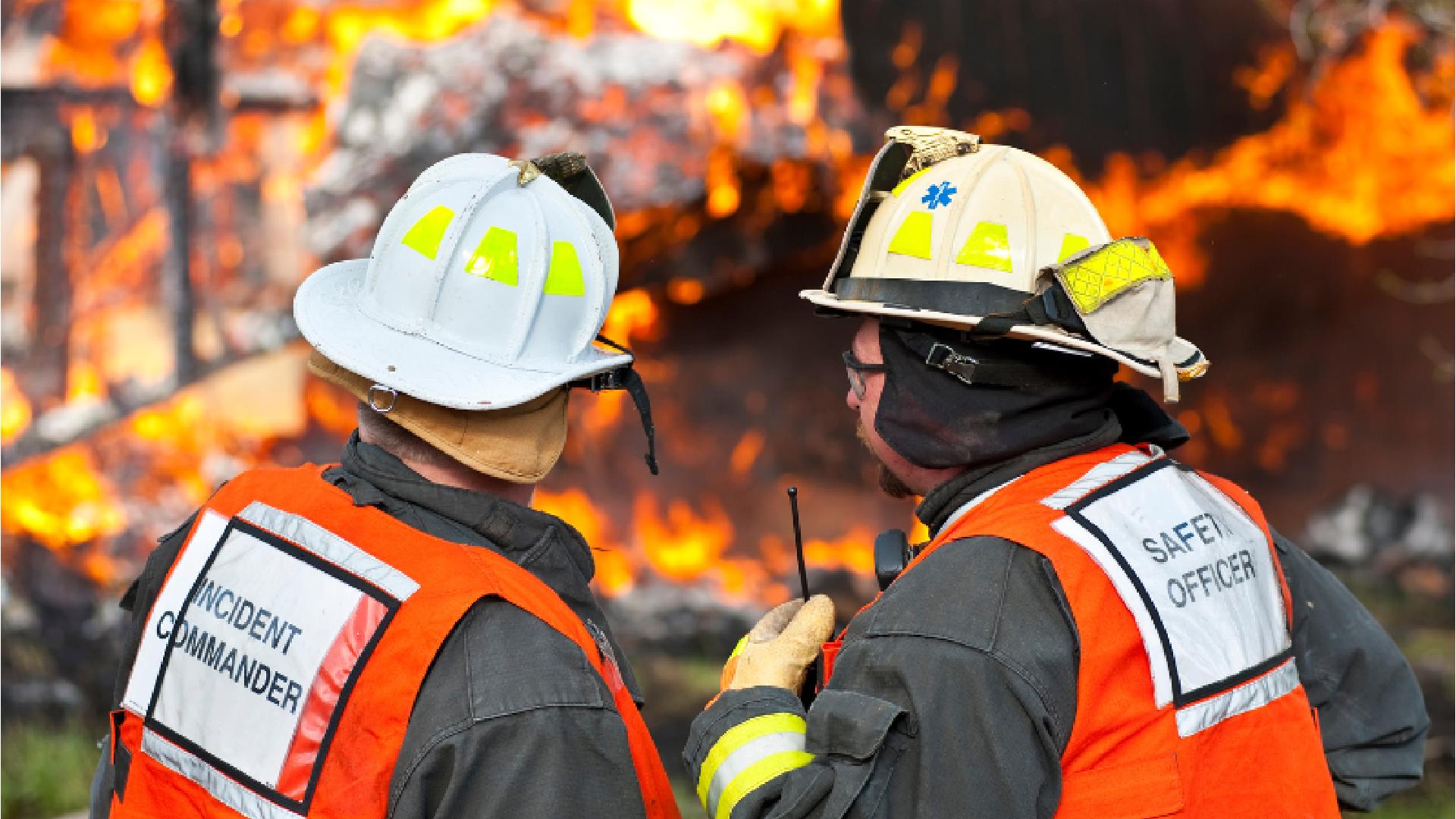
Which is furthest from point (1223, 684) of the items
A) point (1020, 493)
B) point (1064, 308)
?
point (1064, 308)

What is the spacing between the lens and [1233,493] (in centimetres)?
262

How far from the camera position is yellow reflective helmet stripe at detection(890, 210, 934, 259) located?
8.55 ft

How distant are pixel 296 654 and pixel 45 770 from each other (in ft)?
15.4

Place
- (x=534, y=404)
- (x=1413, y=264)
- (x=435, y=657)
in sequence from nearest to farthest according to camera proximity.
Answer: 1. (x=435, y=657)
2. (x=534, y=404)
3. (x=1413, y=264)

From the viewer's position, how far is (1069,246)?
8.39 feet

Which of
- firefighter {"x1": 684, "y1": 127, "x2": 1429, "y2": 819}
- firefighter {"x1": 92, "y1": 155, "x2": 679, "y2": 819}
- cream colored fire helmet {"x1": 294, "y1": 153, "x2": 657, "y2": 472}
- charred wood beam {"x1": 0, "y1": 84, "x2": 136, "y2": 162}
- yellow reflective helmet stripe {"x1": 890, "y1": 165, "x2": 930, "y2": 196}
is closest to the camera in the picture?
firefighter {"x1": 92, "y1": 155, "x2": 679, "y2": 819}

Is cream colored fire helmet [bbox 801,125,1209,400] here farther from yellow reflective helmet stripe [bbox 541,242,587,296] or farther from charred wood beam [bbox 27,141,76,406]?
charred wood beam [bbox 27,141,76,406]

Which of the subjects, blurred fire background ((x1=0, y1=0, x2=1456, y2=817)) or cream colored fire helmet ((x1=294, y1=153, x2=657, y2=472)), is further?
blurred fire background ((x1=0, y1=0, x2=1456, y2=817))

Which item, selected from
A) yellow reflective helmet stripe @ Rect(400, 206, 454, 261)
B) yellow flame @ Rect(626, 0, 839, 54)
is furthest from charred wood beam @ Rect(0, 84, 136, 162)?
yellow reflective helmet stripe @ Rect(400, 206, 454, 261)

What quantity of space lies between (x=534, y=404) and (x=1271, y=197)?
4.93 metres

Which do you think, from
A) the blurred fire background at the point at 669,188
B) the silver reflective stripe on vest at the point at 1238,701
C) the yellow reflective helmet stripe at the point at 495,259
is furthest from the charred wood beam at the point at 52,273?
the silver reflective stripe on vest at the point at 1238,701

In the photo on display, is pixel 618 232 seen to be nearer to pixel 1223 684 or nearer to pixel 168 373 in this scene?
pixel 168 373

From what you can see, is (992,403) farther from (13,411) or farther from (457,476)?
(13,411)

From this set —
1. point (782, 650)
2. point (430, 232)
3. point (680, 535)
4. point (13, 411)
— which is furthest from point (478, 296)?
point (13, 411)
